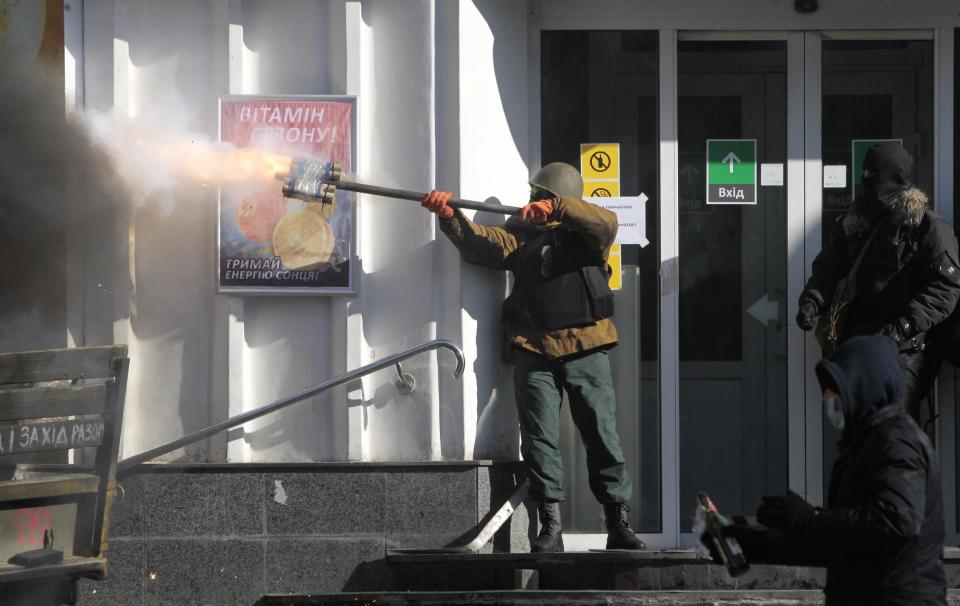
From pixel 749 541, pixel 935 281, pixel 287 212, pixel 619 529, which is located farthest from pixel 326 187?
pixel 749 541

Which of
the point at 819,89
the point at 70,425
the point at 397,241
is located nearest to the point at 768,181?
the point at 819,89

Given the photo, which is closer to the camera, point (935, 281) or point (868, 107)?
point (935, 281)

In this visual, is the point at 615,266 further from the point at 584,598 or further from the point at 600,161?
the point at 584,598

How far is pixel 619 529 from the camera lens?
7.01 m

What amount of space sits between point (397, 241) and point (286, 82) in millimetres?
1058

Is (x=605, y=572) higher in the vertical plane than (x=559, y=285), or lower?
lower

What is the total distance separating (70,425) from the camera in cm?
564

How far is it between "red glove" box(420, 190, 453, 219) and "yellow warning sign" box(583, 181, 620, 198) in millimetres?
1101

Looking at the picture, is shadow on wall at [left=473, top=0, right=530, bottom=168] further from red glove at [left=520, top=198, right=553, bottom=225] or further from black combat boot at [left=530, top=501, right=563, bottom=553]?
black combat boot at [left=530, top=501, right=563, bottom=553]

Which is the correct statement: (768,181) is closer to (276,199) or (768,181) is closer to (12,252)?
(276,199)

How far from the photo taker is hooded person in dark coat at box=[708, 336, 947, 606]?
12.9 ft

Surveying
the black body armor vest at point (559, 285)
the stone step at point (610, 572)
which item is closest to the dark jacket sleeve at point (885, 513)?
the stone step at point (610, 572)

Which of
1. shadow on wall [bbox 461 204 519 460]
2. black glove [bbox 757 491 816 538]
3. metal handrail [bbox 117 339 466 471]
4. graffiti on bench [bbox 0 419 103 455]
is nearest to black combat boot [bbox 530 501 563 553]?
shadow on wall [bbox 461 204 519 460]

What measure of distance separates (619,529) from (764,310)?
1614mm
